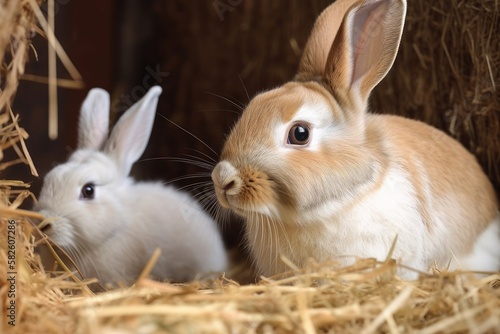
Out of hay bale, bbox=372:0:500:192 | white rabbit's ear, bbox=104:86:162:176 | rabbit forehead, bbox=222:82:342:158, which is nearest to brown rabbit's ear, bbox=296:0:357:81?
rabbit forehead, bbox=222:82:342:158

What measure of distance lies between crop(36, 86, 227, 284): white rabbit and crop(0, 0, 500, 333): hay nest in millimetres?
775

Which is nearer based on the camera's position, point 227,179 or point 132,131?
point 227,179

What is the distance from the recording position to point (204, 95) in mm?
4832

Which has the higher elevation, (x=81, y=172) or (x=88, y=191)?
(x=81, y=172)

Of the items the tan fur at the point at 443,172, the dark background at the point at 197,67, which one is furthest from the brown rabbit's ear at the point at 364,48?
the dark background at the point at 197,67

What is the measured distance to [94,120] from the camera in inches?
140

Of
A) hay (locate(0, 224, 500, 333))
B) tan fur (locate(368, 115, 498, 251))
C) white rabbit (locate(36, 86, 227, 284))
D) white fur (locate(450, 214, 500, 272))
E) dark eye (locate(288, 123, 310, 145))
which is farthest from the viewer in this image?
white rabbit (locate(36, 86, 227, 284))

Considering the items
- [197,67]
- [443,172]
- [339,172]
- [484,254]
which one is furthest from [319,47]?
[197,67]

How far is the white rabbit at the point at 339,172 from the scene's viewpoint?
95.7 inches

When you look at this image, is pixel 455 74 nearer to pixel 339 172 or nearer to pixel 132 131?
pixel 339 172

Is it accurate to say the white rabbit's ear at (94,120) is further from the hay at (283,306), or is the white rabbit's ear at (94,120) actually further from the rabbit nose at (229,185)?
the rabbit nose at (229,185)

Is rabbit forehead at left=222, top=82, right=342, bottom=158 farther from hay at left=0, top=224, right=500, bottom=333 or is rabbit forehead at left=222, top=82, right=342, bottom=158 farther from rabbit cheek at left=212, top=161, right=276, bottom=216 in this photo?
hay at left=0, top=224, right=500, bottom=333

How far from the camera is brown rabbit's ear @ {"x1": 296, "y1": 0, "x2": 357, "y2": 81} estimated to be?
9.61ft

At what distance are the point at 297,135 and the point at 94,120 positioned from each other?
5.06 feet
